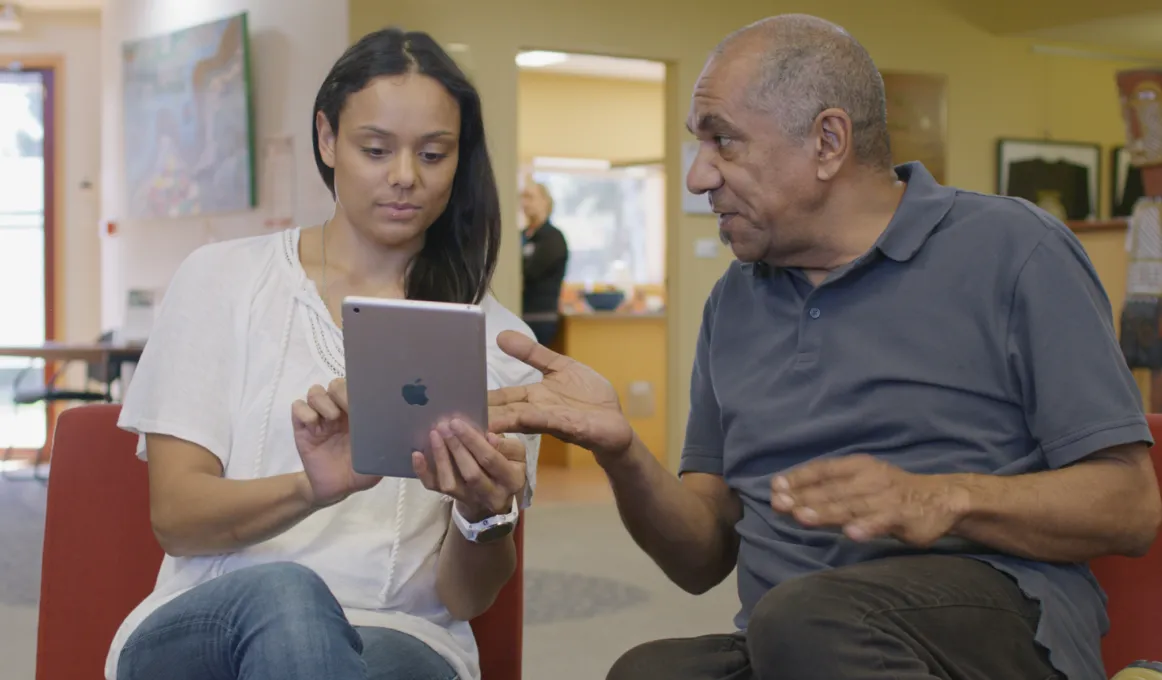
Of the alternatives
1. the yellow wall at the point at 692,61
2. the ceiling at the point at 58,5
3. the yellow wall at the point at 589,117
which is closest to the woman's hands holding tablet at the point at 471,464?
the yellow wall at the point at 692,61

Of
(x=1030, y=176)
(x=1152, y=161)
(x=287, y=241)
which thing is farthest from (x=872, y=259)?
(x=1030, y=176)

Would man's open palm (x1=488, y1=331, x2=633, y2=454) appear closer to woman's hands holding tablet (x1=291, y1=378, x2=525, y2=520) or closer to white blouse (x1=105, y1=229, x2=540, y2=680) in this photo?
woman's hands holding tablet (x1=291, y1=378, x2=525, y2=520)

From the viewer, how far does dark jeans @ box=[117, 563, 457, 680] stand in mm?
1225

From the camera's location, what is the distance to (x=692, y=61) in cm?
728

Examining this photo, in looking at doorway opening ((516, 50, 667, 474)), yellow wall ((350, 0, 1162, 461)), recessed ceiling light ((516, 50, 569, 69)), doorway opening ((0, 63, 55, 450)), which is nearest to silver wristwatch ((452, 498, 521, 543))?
yellow wall ((350, 0, 1162, 461))

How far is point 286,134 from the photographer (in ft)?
21.5

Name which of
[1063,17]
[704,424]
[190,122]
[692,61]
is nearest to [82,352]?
[190,122]

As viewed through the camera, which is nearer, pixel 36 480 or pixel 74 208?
pixel 36 480

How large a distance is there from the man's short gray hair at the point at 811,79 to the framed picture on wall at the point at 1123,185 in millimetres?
7483

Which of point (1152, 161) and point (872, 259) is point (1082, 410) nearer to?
point (872, 259)

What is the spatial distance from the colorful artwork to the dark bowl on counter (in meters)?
2.75

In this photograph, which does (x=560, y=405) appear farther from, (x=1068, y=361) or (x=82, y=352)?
(x=82, y=352)

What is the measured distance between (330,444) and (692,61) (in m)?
6.23

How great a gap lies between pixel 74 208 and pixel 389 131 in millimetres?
8099
